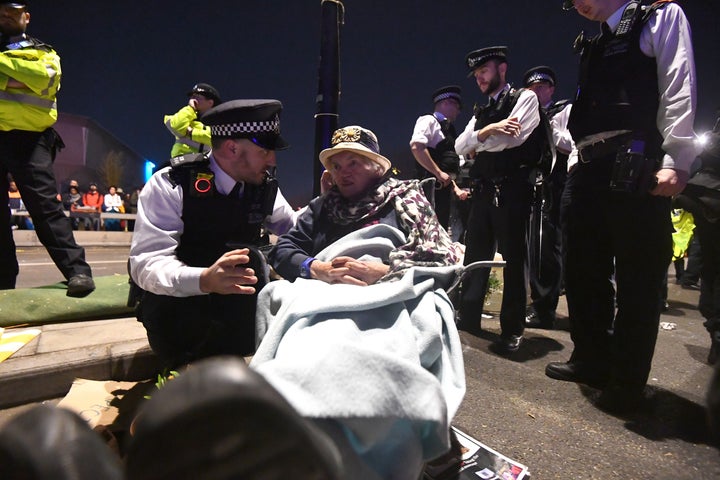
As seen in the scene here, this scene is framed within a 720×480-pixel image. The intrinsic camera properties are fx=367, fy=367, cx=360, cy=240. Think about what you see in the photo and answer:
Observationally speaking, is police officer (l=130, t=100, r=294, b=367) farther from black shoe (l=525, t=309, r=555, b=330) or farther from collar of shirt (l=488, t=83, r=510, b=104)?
black shoe (l=525, t=309, r=555, b=330)

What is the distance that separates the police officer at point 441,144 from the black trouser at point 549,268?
104 cm

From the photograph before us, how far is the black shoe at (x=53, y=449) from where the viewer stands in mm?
615

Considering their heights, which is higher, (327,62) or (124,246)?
(327,62)

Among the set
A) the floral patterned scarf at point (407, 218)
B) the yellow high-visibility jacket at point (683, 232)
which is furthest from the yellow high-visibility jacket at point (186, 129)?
the yellow high-visibility jacket at point (683, 232)

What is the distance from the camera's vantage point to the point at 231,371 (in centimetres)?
64

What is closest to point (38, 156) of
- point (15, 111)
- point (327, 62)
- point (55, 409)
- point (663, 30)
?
point (15, 111)

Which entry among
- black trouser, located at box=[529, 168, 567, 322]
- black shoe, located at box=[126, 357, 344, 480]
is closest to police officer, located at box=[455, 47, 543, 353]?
black trouser, located at box=[529, 168, 567, 322]

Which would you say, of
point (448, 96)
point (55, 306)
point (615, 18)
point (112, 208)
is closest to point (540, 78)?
point (448, 96)

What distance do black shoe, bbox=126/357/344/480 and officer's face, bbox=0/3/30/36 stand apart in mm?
3459

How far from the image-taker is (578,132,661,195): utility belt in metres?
1.75

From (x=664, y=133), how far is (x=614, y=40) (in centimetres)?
56

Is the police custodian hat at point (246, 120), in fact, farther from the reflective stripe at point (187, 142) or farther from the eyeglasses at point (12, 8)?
the reflective stripe at point (187, 142)

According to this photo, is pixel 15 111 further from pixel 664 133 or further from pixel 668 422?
pixel 668 422

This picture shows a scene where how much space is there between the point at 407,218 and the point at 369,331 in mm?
838
